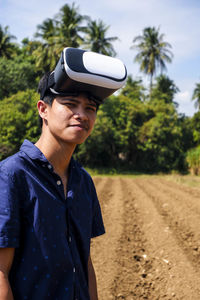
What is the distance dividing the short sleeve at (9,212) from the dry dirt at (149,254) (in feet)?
9.03

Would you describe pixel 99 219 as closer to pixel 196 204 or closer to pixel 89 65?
pixel 89 65

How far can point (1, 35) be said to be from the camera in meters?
30.9

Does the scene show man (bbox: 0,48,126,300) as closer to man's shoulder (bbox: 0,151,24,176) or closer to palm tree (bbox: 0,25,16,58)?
man's shoulder (bbox: 0,151,24,176)

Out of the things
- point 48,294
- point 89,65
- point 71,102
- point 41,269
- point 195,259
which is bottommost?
point 195,259

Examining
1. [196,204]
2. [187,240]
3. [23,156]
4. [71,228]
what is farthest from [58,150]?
[196,204]

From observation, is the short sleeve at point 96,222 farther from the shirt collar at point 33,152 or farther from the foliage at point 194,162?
the foliage at point 194,162

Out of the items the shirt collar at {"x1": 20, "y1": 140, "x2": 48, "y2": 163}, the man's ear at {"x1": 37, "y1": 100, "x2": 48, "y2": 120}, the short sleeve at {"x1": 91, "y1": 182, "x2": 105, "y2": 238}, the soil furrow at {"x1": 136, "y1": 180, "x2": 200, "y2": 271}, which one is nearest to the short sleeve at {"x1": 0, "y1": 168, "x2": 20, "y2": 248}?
the shirt collar at {"x1": 20, "y1": 140, "x2": 48, "y2": 163}

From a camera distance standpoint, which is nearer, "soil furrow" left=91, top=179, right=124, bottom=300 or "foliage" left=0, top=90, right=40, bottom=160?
"soil furrow" left=91, top=179, right=124, bottom=300

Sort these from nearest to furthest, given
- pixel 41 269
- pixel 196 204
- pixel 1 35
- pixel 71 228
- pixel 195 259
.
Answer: pixel 41 269, pixel 71 228, pixel 195 259, pixel 196 204, pixel 1 35

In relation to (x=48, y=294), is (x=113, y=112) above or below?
above

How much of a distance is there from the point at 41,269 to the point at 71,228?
0.23 m

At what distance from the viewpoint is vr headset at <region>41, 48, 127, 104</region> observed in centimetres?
124

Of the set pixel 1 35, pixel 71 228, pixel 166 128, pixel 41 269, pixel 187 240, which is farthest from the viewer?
pixel 1 35

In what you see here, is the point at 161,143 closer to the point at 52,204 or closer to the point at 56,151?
the point at 56,151
